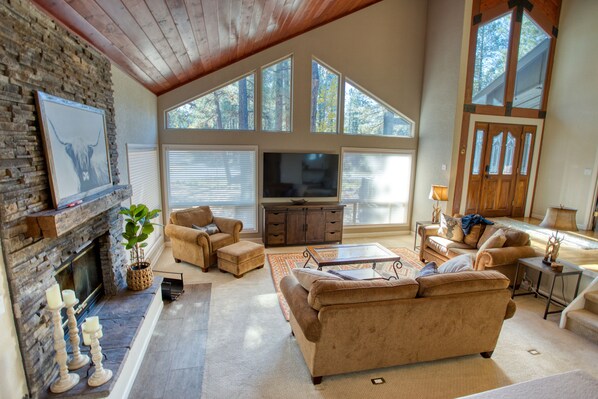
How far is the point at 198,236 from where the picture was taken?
4.43 meters

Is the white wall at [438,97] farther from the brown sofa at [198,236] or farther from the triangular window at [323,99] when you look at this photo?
the brown sofa at [198,236]

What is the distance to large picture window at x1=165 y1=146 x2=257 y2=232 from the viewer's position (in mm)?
5508

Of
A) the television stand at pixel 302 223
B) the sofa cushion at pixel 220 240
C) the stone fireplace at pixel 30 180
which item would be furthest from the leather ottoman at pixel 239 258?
the stone fireplace at pixel 30 180

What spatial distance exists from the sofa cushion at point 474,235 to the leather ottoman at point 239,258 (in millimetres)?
3088

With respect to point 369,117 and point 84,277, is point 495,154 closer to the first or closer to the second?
point 369,117

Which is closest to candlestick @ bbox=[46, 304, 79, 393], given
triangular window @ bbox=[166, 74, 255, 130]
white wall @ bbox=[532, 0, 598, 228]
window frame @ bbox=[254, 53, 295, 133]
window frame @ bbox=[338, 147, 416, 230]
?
triangular window @ bbox=[166, 74, 255, 130]

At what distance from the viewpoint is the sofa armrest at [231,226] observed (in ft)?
16.4

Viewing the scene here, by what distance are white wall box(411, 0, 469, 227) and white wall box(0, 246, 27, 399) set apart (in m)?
5.86

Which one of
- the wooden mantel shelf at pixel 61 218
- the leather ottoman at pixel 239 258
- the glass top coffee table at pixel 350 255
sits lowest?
the leather ottoman at pixel 239 258

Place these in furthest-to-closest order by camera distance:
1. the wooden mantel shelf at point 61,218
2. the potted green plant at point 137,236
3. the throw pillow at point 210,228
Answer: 1. the throw pillow at point 210,228
2. the potted green plant at point 137,236
3. the wooden mantel shelf at point 61,218

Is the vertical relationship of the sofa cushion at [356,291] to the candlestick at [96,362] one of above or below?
above

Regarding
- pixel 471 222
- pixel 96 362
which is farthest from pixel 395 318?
pixel 471 222

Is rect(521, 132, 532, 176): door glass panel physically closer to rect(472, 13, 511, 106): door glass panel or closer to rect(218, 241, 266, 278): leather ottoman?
rect(472, 13, 511, 106): door glass panel

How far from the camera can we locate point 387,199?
6.55m
